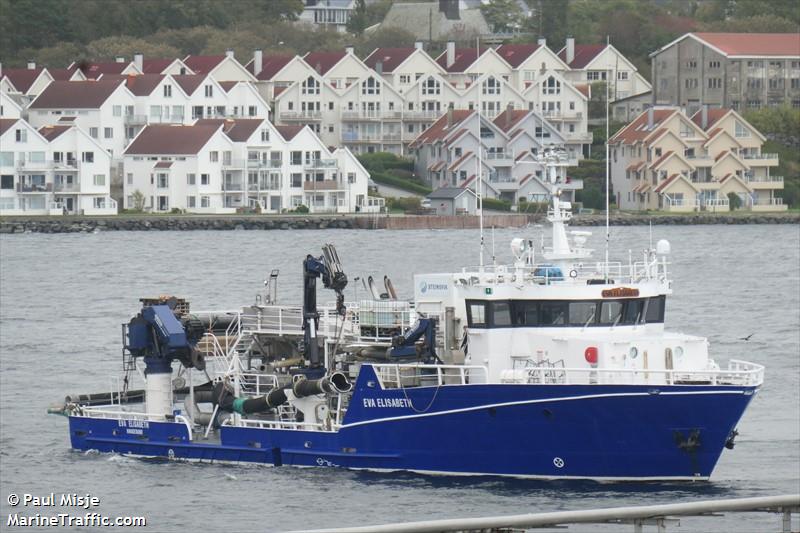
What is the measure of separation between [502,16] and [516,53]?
2710 centimetres

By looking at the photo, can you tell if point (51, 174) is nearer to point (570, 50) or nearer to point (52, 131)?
point (52, 131)

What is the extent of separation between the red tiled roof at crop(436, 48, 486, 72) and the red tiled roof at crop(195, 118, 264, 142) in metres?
21.7

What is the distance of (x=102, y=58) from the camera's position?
138 m

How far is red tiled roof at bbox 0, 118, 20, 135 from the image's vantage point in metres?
110

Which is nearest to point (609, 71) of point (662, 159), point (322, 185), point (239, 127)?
point (662, 159)

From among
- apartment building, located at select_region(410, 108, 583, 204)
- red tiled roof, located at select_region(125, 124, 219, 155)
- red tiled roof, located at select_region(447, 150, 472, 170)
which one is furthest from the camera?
apartment building, located at select_region(410, 108, 583, 204)

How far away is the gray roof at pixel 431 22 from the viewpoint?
163 m

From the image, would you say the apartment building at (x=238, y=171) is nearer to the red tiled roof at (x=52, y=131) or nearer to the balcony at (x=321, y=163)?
the balcony at (x=321, y=163)

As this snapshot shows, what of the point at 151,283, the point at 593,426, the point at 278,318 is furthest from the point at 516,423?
the point at 151,283

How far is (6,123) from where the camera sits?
111 metres

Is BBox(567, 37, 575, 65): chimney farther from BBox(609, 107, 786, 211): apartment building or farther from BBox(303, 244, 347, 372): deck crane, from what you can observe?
BBox(303, 244, 347, 372): deck crane

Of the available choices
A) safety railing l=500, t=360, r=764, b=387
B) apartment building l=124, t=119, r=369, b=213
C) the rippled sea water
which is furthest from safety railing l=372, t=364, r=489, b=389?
apartment building l=124, t=119, r=369, b=213

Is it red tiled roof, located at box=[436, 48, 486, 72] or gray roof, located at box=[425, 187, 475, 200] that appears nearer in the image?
gray roof, located at box=[425, 187, 475, 200]

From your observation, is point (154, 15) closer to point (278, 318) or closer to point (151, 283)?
point (151, 283)
